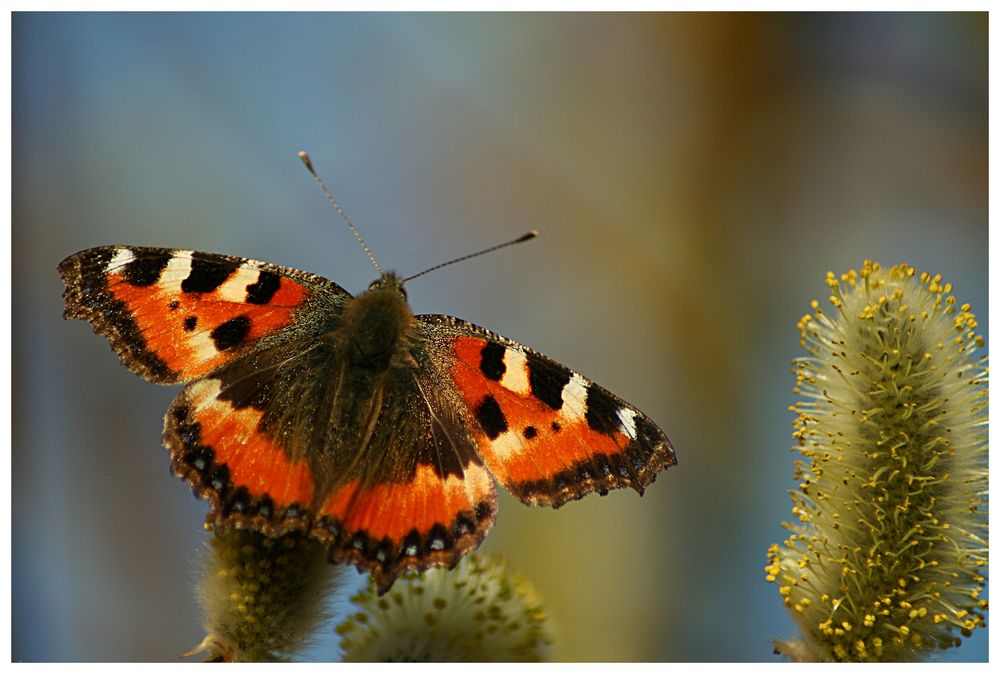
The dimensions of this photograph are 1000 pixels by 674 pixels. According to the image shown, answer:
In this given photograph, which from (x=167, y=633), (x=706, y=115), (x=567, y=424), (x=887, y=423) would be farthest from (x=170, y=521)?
(x=706, y=115)

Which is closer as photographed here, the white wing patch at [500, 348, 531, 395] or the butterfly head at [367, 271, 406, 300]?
the white wing patch at [500, 348, 531, 395]

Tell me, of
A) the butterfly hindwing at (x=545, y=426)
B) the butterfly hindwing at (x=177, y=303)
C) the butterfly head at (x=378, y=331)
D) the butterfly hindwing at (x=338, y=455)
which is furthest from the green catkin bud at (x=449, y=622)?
the butterfly hindwing at (x=177, y=303)

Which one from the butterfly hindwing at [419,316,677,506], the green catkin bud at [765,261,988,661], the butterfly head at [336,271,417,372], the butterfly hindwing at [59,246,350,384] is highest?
the butterfly hindwing at [59,246,350,384]

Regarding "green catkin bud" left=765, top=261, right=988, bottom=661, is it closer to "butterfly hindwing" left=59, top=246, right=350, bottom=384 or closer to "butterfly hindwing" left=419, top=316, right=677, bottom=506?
"butterfly hindwing" left=419, top=316, right=677, bottom=506

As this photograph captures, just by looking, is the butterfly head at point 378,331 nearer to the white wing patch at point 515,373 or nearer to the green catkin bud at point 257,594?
the white wing patch at point 515,373

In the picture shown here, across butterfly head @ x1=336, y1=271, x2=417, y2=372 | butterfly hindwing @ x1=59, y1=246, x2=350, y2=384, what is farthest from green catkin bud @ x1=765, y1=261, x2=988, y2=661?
butterfly hindwing @ x1=59, y1=246, x2=350, y2=384

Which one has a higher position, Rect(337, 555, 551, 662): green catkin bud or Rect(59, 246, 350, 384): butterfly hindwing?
Rect(59, 246, 350, 384): butterfly hindwing

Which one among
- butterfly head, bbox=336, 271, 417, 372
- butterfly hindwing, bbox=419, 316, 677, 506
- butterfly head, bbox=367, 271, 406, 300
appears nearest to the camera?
butterfly hindwing, bbox=419, 316, 677, 506

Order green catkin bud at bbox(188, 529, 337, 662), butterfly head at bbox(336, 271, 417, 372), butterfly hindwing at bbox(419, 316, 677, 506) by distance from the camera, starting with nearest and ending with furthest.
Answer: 1. green catkin bud at bbox(188, 529, 337, 662)
2. butterfly hindwing at bbox(419, 316, 677, 506)
3. butterfly head at bbox(336, 271, 417, 372)
